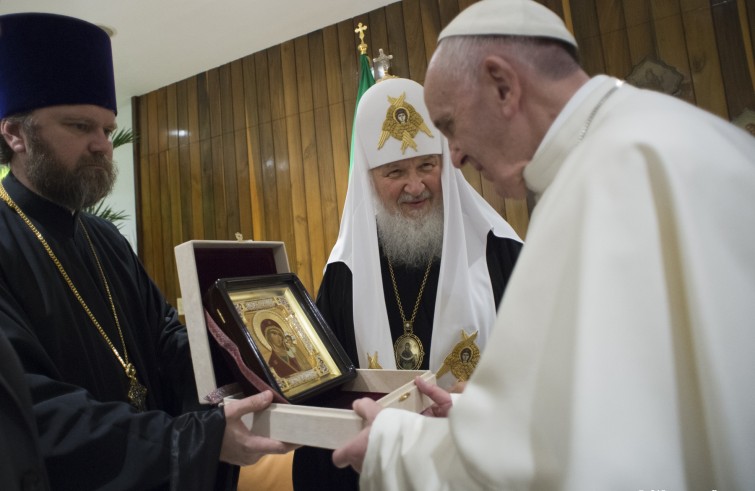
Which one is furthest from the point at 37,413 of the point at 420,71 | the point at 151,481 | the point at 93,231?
the point at 420,71

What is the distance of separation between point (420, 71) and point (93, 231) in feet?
11.1

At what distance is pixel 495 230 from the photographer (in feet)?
7.87

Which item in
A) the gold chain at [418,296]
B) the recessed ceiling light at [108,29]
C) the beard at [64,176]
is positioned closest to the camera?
the beard at [64,176]

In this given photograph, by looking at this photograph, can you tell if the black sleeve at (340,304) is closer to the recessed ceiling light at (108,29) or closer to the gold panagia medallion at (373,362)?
the gold panagia medallion at (373,362)

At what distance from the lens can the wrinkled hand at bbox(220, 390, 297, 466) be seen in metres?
1.38

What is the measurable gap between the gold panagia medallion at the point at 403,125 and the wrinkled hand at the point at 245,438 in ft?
4.94

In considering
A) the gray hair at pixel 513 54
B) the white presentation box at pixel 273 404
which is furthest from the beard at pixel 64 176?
the gray hair at pixel 513 54

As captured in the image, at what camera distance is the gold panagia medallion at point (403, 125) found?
251 centimetres

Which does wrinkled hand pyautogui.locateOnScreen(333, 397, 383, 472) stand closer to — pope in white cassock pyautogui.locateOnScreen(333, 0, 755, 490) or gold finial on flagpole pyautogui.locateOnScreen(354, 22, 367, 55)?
pope in white cassock pyautogui.locateOnScreen(333, 0, 755, 490)

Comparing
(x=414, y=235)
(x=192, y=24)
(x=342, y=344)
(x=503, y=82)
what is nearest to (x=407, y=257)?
(x=414, y=235)

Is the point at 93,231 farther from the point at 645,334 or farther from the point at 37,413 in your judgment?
the point at 645,334

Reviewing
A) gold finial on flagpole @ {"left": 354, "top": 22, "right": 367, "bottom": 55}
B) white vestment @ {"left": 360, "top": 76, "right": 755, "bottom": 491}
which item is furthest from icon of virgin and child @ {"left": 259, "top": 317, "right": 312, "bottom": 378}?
gold finial on flagpole @ {"left": 354, "top": 22, "right": 367, "bottom": 55}

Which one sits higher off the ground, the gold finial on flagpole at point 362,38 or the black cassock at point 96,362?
the gold finial on flagpole at point 362,38

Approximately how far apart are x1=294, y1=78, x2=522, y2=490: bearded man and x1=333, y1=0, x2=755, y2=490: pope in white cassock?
1.12 metres
